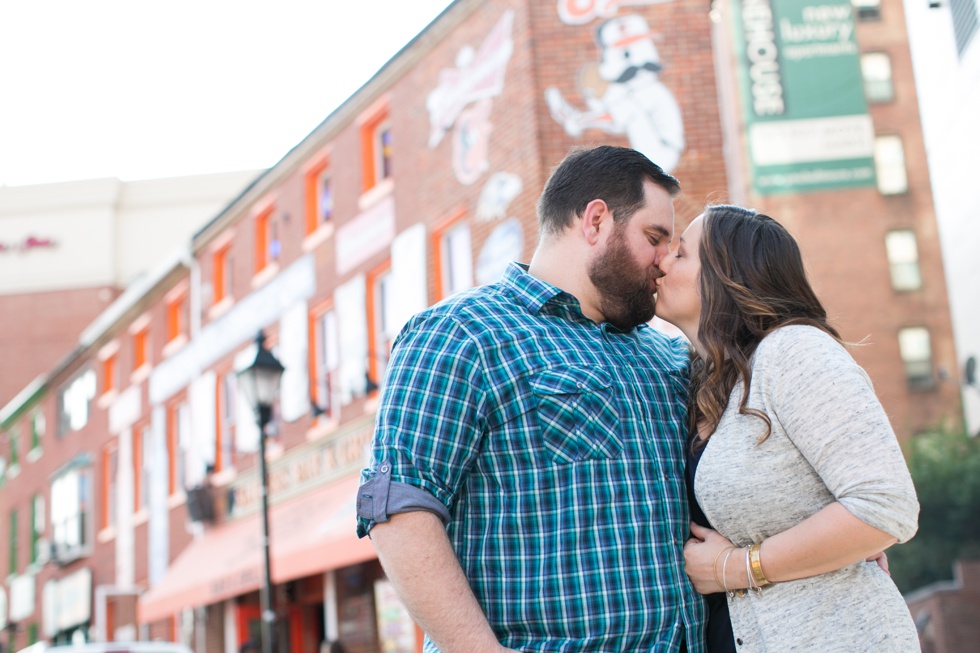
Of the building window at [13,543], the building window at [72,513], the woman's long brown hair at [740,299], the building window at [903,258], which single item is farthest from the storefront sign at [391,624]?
the building window at [903,258]

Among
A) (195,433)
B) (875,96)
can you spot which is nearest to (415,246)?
(195,433)

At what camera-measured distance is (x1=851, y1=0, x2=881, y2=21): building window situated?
41497mm

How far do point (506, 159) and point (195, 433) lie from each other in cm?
1137

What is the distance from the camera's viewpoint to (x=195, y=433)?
2458 centimetres

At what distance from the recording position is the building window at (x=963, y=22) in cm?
2023

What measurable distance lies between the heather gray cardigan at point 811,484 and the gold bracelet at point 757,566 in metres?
0.03

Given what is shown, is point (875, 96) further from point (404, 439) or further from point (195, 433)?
point (404, 439)

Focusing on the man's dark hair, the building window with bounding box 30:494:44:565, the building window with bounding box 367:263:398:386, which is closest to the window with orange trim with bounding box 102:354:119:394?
the building window with bounding box 30:494:44:565

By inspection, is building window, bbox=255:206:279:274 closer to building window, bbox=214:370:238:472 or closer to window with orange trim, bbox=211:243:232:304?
window with orange trim, bbox=211:243:232:304

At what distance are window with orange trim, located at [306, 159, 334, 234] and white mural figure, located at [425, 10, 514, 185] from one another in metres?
4.02

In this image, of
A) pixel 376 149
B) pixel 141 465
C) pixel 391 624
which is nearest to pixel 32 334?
pixel 141 465

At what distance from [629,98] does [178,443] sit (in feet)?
46.7

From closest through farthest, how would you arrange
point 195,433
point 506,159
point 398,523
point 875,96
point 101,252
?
1. point 398,523
2. point 506,159
3. point 195,433
4. point 875,96
5. point 101,252

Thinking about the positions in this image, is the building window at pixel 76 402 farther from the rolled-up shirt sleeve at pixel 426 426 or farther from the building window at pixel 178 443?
the rolled-up shirt sleeve at pixel 426 426
